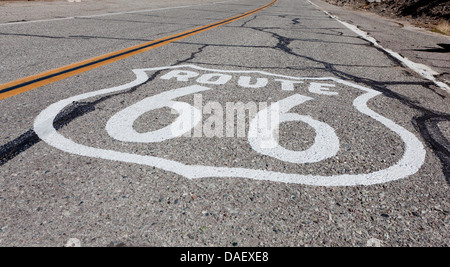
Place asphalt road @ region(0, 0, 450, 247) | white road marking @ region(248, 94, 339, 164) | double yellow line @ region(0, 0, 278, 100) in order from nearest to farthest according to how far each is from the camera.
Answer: asphalt road @ region(0, 0, 450, 247) → white road marking @ region(248, 94, 339, 164) → double yellow line @ region(0, 0, 278, 100)

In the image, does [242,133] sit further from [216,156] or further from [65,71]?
[65,71]

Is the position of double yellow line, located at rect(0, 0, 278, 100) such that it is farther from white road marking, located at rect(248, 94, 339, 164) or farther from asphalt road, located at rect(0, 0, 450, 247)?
white road marking, located at rect(248, 94, 339, 164)

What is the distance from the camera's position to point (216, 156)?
214 cm

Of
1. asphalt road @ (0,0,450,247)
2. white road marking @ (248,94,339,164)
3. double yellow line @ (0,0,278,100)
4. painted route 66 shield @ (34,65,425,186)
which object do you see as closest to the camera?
asphalt road @ (0,0,450,247)

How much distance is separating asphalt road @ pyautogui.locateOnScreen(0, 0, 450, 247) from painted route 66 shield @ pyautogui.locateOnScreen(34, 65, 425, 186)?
0.04 ft

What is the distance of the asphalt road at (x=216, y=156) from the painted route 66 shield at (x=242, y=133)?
13 mm

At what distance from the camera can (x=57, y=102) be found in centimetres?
286

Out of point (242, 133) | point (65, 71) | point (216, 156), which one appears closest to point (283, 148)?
point (242, 133)

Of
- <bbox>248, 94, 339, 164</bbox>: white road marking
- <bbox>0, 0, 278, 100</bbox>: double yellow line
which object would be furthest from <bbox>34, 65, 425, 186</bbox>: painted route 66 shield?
<bbox>0, 0, 278, 100</bbox>: double yellow line

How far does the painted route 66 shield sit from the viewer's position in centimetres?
201

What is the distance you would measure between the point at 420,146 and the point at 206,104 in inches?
69.2

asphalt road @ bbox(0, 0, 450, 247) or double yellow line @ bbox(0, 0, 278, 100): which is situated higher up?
double yellow line @ bbox(0, 0, 278, 100)
